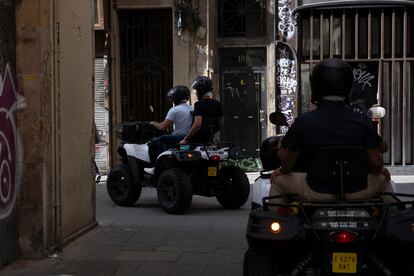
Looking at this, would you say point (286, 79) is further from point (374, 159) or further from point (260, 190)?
point (374, 159)

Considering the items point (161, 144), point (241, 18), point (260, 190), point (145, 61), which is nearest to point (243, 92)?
point (241, 18)

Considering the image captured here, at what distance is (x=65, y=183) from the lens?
21.9 feet

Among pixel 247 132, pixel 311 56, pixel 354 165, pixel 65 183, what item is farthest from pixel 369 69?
pixel 354 165

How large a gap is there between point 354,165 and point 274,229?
624mm

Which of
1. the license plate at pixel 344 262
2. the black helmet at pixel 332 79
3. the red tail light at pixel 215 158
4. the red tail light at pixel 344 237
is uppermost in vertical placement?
the black helmet at pixel 332 79

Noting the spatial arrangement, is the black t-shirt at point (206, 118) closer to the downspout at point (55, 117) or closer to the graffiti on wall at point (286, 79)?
the downspout at point (55, 117)

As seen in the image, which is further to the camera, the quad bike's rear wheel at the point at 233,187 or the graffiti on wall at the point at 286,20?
the graffiti on wall at the point at 286,20

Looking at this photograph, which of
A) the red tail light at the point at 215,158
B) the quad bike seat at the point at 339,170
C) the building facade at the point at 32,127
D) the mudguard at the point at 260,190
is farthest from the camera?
the red tail light at the point at 215,158

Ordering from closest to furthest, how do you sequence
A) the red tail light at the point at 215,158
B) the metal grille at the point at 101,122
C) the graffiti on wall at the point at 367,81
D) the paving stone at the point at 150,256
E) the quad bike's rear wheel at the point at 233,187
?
1. the paving stone at the point at 150,256
2. the red tail light at the point at 215,158
3. the quad bike's rear wheel at the point at 233,187
4. the graffiti on wall at the point at 367,81
5. the metal grille at the point at 101,122

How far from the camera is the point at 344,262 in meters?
3.68

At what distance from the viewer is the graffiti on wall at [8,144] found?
5.83m

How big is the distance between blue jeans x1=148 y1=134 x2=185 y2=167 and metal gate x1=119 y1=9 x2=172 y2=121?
4.91 meters

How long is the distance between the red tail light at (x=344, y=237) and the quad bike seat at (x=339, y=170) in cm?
33

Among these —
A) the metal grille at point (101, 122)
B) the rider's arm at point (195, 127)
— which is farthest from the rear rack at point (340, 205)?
the metal grille at point (101, 122)
